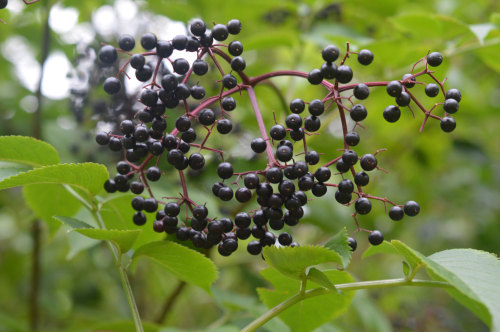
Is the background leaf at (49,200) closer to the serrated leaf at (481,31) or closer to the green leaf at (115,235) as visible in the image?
the green leaf at (115,235)

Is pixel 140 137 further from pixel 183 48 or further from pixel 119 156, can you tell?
pixel 119 156

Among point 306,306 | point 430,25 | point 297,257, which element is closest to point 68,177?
point 297,257

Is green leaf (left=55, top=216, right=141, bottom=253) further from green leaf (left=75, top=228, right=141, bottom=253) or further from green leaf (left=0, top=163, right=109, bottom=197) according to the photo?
green leaf (left=0, top=163, right=109, bottom=197)

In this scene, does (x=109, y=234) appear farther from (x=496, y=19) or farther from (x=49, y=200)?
(x=496, y=19)

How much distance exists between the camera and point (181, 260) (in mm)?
1366

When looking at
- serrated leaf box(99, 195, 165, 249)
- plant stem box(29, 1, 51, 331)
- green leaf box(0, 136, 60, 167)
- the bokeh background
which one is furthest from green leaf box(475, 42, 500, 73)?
plant stem box(29, 1, 51, 331)

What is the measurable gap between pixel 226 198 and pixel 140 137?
0.90ft

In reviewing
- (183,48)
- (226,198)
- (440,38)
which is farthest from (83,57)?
(440,38)

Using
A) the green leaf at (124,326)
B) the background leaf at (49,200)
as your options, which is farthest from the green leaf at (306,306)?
the background leaf at (49,200)

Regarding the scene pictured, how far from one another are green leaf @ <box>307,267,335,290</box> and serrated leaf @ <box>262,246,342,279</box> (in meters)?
0.02

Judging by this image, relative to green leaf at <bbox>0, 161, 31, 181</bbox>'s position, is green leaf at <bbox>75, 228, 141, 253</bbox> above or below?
below

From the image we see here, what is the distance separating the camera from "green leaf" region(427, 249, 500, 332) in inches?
36.5

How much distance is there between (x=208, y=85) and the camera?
3.00m

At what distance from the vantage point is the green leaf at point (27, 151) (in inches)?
55.4
